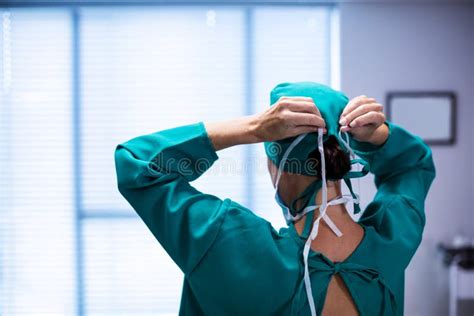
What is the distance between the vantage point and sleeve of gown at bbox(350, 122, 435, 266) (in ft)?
3.19

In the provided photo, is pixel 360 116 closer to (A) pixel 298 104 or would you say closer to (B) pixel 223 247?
(A) pixel 298 104

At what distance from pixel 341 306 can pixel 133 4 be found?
261 centimetres

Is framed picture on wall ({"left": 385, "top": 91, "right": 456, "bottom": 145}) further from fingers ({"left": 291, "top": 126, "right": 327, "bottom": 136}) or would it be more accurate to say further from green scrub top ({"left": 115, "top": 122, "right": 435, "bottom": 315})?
fingers ({"left": 291, "top": 126, "right": 327, "bottom": 136})

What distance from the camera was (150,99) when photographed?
2.95 m

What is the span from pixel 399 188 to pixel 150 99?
7.16 ft

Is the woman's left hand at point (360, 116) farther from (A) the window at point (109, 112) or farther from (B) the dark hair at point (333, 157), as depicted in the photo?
(A) the window at point (109, 112)

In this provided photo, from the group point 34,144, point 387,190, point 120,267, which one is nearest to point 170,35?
point 34,144

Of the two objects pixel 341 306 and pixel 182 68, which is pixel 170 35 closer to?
pixel 182 68

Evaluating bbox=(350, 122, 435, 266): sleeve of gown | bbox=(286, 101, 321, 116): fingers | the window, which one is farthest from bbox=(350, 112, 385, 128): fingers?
the window

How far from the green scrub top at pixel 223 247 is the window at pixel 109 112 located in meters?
2.06

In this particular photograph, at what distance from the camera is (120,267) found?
3.00m

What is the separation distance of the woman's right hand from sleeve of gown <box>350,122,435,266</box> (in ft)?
1.09


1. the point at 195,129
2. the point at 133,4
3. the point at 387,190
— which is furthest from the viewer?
the point at 133,4

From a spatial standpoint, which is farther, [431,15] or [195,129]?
[431,15]
